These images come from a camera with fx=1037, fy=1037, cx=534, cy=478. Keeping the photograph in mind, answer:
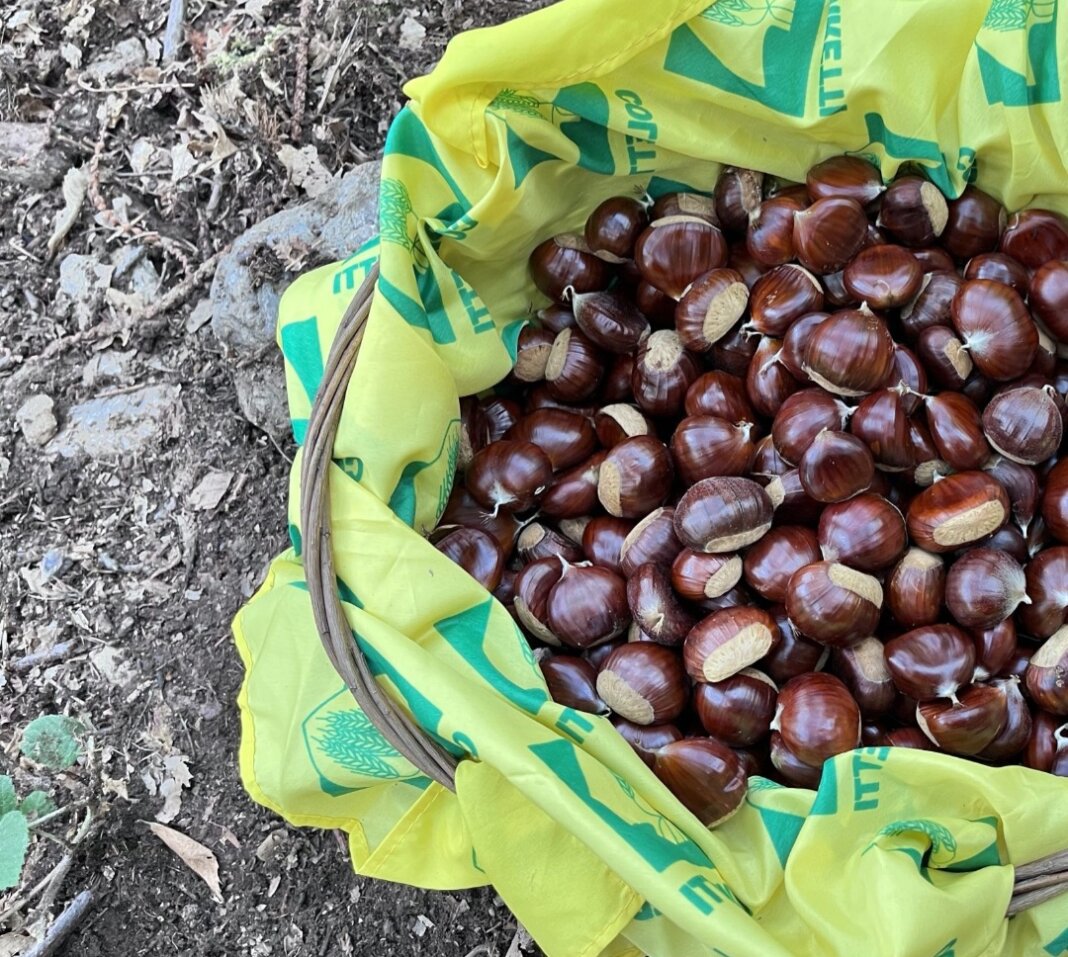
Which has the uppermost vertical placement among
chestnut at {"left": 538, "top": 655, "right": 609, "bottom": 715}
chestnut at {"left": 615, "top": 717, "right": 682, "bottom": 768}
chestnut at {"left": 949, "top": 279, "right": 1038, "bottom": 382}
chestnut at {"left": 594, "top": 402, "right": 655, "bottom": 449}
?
chestnut at {"left": 949, "top": 279, "right": 1038, "bottom": 382}

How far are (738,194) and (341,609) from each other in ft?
3.10

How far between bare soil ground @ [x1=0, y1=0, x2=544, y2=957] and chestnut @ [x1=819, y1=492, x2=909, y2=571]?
86 cm

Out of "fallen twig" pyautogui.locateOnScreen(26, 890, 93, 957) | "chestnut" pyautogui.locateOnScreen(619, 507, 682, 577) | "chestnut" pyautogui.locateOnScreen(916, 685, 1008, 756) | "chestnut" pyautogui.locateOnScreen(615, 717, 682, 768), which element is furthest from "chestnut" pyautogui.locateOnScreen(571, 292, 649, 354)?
"fallen twig" pyautogui.locateOnScreen(26, 890, 93, 957)

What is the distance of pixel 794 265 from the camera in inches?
66.7

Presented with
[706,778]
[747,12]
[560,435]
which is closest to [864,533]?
[706,778]

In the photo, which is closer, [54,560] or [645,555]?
[645,555]

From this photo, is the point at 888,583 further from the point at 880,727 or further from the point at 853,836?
the point at 853,836

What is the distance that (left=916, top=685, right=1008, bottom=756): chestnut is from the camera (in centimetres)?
143

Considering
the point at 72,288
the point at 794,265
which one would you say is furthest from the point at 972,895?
the point at 72,288

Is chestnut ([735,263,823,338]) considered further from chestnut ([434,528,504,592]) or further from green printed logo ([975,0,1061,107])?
chestnut ([434,528,504,592])

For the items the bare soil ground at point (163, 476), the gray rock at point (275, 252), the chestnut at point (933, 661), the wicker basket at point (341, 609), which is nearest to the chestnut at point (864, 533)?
the chestnut at point (933, 661)

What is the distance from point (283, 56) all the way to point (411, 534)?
4.25 feet

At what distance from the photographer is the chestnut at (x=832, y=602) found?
147 centimetres

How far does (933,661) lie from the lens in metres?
1.46
